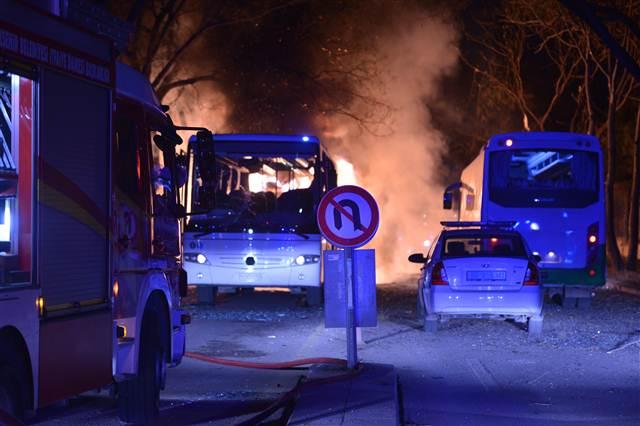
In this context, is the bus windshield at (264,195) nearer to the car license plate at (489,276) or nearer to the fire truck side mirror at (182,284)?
the car license plate at (489,276)

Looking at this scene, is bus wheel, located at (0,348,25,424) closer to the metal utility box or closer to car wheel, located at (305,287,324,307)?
the metal utility box

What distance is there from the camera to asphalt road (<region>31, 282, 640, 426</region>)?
886 centimetres

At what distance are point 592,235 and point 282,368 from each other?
32.1 ft

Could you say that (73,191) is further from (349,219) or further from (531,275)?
(531,275)

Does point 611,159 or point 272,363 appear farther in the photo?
point 611,159

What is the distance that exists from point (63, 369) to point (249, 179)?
12609 millimetres

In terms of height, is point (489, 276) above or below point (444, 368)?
above

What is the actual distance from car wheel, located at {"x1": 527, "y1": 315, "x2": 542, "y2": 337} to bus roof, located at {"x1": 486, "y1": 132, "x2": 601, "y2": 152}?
5.84m

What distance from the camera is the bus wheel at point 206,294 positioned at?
60.7ft

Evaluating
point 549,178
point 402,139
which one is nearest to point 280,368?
point 549,178

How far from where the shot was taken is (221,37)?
27688 millimetres

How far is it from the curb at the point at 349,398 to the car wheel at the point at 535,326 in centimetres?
397

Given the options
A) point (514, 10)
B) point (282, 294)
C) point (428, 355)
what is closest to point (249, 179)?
point (282, 294)

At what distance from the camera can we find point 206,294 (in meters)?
18.6
